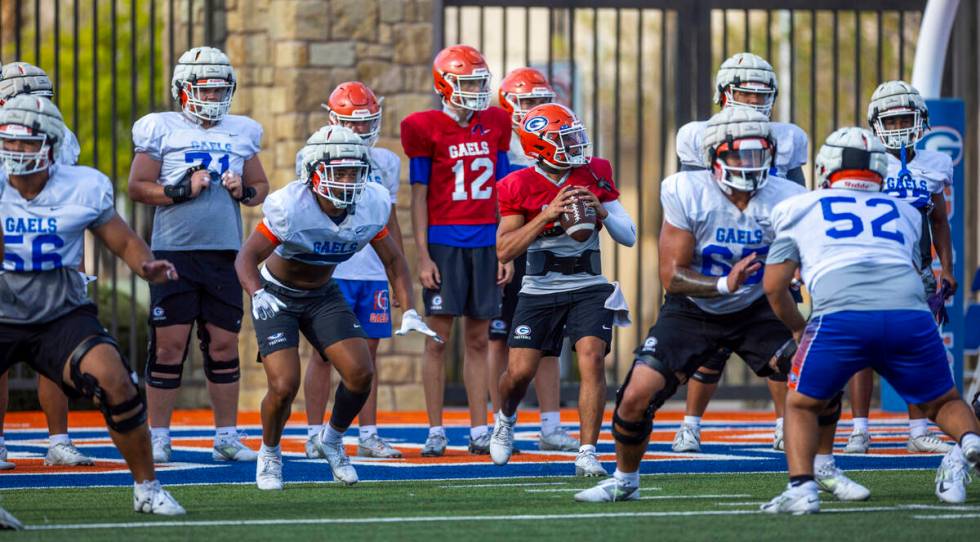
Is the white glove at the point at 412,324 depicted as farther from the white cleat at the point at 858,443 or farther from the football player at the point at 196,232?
the white cleat at the point at 858,443

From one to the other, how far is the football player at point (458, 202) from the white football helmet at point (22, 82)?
1859mm

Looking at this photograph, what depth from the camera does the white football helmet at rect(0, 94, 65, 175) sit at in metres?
6.34

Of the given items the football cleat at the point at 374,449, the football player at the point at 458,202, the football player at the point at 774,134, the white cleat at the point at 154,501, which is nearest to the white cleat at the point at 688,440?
the football player at the point at 774,134

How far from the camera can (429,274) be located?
9.12 m

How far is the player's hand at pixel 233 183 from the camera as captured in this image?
28.7ft

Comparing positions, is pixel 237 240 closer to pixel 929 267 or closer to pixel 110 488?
pixel 110 488

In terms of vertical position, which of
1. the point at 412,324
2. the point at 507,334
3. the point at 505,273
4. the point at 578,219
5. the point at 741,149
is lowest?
the point at 507,334

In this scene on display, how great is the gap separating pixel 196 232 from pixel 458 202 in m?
1.39

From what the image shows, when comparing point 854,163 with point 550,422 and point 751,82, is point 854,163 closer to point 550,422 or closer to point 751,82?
point 751,82

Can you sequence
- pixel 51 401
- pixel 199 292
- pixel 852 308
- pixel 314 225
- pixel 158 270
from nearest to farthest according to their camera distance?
pixel 852 308, pixel 158 270, pixel 314 225, pixel 51 401, pixel 199 292

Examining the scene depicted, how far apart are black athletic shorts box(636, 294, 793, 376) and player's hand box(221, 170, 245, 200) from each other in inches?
106

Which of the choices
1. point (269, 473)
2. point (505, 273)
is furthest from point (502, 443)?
point (269, 473)

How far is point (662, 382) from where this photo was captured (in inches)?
262

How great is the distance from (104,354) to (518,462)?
285cm
